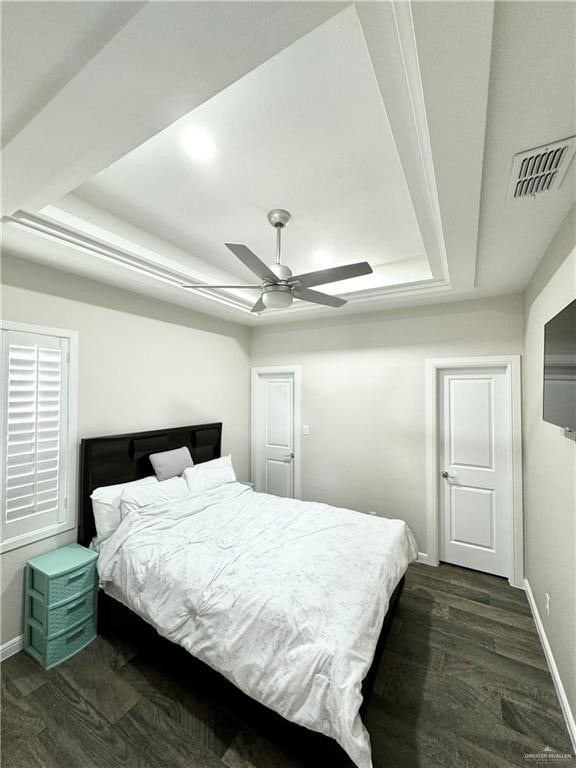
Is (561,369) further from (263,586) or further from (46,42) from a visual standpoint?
(46,42)

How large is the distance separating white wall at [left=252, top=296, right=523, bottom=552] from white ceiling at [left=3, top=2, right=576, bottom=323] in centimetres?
68

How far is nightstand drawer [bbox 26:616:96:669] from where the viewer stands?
2065 millimetres

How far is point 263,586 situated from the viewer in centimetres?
181

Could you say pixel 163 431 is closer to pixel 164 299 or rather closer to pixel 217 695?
pixel 164 299

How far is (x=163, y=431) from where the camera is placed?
3.21 meters

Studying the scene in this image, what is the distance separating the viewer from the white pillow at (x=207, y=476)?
122 inches

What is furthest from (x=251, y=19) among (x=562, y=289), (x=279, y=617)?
(x=279, y=617)

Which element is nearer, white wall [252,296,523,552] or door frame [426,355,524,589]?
door frame [426,355,524,589]

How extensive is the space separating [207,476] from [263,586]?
1.59 m

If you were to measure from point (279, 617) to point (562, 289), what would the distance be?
235cm

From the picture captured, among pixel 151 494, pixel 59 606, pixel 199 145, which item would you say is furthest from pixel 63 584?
pixel 199 145

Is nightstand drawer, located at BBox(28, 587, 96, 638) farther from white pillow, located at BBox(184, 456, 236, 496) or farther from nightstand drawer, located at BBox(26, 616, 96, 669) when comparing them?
white pillow, located at BBox(184, 456, 236, 496)

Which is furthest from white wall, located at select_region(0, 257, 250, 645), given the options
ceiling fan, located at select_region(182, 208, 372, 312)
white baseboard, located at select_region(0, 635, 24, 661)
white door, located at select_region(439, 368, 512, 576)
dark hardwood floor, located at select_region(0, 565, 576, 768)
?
white door, located at select_region(439, 368, 512, 576)

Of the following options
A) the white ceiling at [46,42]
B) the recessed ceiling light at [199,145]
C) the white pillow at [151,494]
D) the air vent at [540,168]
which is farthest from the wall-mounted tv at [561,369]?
the white pillow at [151,494]
